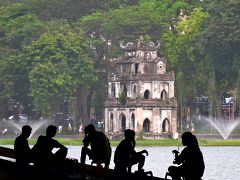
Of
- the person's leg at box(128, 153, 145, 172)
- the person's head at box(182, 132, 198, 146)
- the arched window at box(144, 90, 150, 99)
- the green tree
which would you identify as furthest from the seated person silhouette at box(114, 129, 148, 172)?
the green tree

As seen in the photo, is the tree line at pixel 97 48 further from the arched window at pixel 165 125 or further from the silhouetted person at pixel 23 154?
the silhouetted person at pixel 23 154

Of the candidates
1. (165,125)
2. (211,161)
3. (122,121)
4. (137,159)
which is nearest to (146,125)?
(165,125)

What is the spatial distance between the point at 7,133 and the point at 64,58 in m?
6.89

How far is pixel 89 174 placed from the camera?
28984mm

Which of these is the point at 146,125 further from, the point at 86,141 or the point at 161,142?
the point at 86,141

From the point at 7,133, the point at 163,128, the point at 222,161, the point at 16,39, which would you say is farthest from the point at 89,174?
the point at 16,39

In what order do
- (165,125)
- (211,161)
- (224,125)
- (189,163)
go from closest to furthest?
(189,163) → (211,161) → (165,125) → (224,125)

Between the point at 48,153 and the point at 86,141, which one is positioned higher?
the point at 86,141

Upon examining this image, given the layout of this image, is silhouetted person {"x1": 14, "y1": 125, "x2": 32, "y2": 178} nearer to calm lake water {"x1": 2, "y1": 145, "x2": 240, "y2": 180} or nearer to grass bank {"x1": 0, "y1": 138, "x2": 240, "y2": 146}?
calm lake water {"x1": 2, "y1": 145, "x2": 240, "y2": 180}

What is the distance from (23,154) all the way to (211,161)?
2020 inches

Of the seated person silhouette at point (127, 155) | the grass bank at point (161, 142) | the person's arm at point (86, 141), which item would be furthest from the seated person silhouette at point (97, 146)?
the grass bank at point (161, 142)

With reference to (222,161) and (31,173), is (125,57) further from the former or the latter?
(31,173)

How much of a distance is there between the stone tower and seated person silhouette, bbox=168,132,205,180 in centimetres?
7526

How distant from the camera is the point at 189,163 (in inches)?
1182
